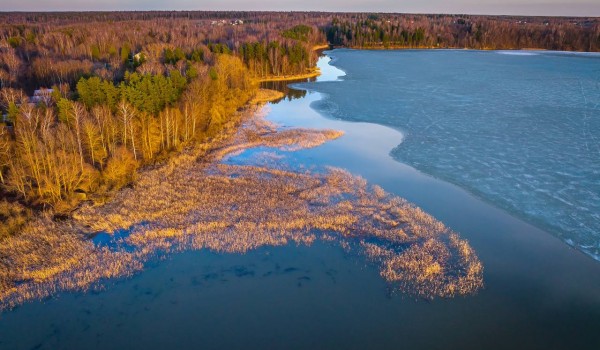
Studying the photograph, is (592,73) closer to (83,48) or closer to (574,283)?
(574,283)

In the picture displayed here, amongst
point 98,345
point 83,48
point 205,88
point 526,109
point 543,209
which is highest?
point 83,48

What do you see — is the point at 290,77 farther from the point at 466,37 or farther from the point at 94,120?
the point at 466,37

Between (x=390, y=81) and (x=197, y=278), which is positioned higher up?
A: (x=390, y=81)

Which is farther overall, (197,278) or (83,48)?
(83,48)

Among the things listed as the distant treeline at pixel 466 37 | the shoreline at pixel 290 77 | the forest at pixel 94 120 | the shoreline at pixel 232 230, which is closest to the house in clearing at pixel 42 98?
the forest at pixel 94 120

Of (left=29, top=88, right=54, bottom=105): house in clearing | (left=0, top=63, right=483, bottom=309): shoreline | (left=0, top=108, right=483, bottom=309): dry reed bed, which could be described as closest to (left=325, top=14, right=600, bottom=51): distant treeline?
(left=29, top=88, right=54, bottom=105): house in clearing

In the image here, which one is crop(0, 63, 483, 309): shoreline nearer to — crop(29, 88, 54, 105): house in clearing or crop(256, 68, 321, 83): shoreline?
crop(29, 88, 54, 105): house in clearing

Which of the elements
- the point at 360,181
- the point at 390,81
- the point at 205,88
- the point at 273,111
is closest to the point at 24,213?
the point at 360,181

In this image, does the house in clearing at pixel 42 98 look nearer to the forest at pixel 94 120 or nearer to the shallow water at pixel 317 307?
the forest at pixel 94 120
